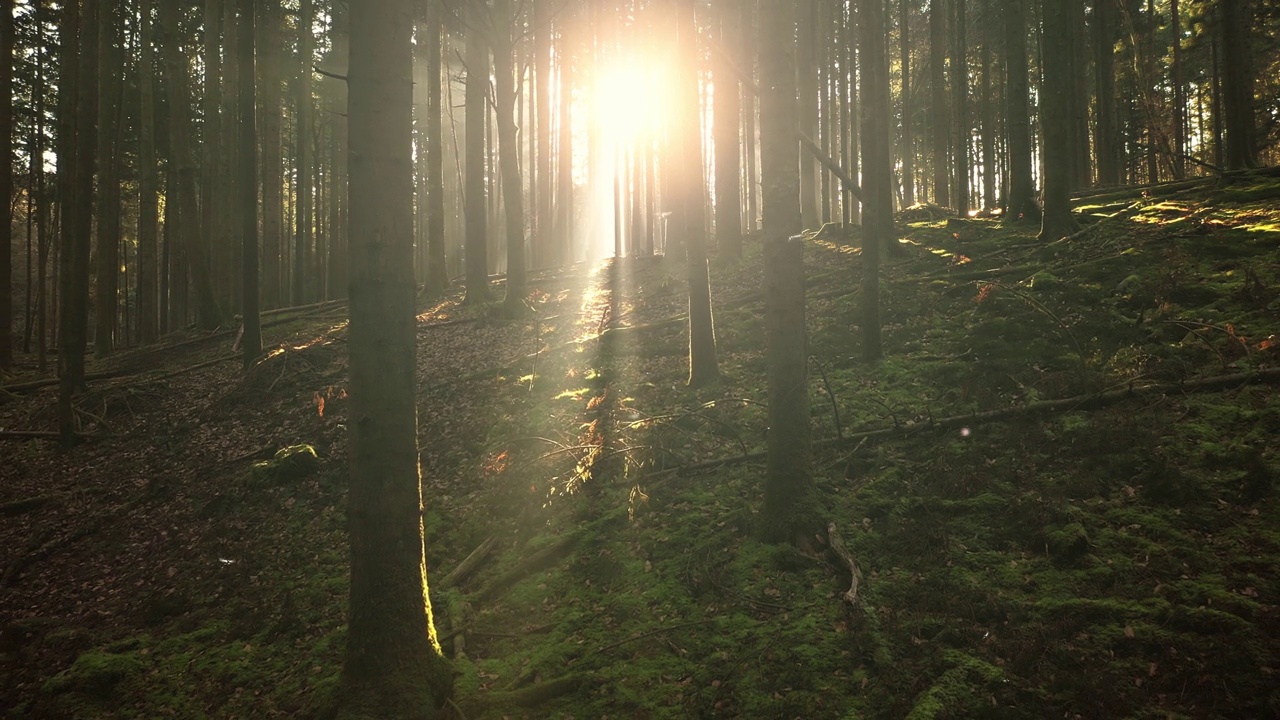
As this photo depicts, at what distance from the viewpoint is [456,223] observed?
38.2m

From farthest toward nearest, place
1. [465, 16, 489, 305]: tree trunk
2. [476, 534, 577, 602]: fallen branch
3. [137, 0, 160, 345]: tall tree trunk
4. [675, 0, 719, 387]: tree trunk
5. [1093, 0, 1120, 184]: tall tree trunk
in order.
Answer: [1093, 0, 1120, 184]: tall tree trunk → [137, 0, 160, 345]: tall tree trunk → [465, 16, 489, 305]: tree trunk → [675, 0, 719, 387]: tree trunk → [476, 534, 577, 602]: fallen branch

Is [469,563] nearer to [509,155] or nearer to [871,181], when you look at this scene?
[871,181]

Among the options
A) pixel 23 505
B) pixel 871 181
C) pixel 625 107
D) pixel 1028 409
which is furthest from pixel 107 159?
pixel 1028 409

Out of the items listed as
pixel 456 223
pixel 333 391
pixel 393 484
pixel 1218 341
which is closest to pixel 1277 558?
pixel 1218 341

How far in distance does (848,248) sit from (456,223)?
2751 cm

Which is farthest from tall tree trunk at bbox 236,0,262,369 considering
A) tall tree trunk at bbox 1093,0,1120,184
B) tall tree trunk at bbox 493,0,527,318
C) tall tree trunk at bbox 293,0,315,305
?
tall tree trunk at bbox 1093,0,1120,184

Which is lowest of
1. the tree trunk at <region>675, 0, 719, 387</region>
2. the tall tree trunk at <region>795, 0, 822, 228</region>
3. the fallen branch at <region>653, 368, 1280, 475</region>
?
the fallen branch at <region>653, 368, 1280, 475</region>

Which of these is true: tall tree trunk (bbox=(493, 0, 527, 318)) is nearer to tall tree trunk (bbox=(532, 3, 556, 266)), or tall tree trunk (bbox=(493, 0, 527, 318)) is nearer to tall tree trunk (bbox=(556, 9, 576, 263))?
tall tree trunk (bbox=(532, 3, 556, 266))

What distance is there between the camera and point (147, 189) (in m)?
20.0

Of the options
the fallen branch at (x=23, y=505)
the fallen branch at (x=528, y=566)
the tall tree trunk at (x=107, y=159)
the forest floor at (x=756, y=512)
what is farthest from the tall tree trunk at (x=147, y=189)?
the fallen branch at (x=528, y=566)

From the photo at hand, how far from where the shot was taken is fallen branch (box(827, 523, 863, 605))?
508 centimetres

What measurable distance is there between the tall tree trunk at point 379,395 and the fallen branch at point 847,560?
322cm

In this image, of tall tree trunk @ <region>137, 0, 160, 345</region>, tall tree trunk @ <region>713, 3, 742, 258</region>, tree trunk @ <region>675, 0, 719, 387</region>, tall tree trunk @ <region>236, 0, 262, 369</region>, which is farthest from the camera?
tall tree trunk @ <region>137, 0, 160, 345</region>

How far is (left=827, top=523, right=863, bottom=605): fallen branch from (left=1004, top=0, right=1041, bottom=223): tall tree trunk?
1249 cm
